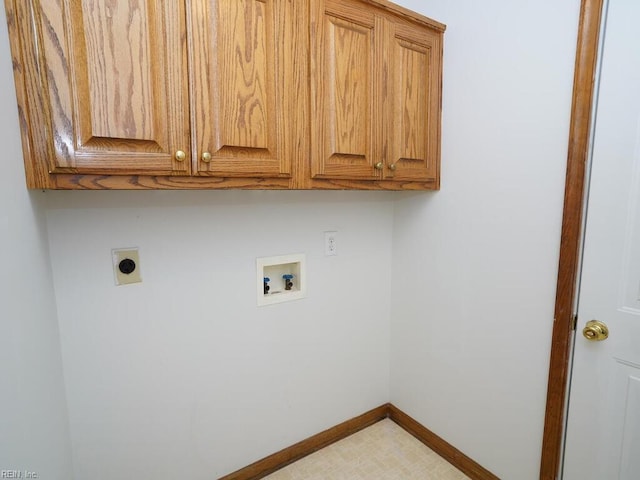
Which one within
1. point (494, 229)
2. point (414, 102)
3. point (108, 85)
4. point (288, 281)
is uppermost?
point (414, 102)

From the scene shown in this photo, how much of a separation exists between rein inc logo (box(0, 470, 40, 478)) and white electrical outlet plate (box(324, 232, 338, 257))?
50.6 inches

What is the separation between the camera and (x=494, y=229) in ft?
4.86

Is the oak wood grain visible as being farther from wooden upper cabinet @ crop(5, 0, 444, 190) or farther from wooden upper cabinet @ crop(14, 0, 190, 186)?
wooden upper cabinet @ crop(14, 0, 190, 186)

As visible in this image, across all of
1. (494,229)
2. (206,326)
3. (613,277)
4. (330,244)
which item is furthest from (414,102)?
(206,326)

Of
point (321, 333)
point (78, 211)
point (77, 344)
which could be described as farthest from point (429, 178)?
point (77, 344)

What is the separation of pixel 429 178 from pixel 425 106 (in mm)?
321

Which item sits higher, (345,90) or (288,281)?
(345,90)

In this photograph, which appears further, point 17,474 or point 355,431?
point 355,431

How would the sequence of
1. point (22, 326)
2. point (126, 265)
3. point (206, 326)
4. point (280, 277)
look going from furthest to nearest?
point (280, 277) → point (206, 326) → point (126, 265) → point (22, 326)

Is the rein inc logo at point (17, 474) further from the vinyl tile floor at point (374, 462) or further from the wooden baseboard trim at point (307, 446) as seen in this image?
the vinyl tile floor at point (374, 462)

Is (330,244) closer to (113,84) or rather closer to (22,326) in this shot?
(113,84)

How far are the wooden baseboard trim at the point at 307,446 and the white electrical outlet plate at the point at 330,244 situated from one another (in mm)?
973

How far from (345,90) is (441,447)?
1786mm

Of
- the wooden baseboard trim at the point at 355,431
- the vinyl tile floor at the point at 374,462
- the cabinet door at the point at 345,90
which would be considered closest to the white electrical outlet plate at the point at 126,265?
the cabinet door at the point at 345,90
